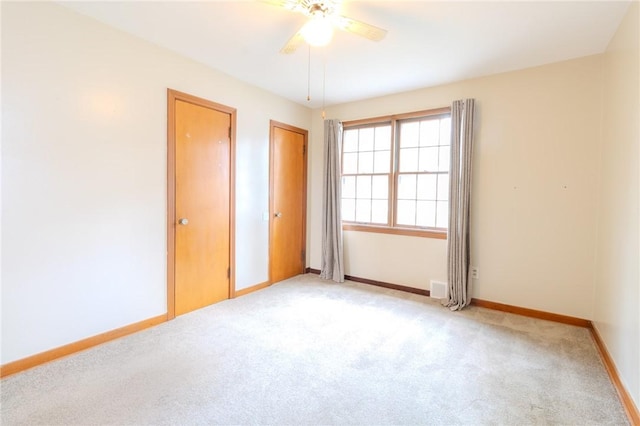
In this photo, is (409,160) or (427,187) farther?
(409,160)

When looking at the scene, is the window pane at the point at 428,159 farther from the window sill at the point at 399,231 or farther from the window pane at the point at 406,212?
the window sill at the point at 399,231

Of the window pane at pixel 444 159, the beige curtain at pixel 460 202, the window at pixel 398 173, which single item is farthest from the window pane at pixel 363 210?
the beige curtain at pixel 460 202

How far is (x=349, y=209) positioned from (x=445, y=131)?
1678mm

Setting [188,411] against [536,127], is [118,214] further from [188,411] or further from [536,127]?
[536,127]

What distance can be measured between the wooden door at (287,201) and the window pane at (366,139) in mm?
876

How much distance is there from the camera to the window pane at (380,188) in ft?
14.2

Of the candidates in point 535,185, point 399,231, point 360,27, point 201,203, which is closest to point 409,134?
point 399,231

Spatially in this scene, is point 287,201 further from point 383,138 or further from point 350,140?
point 383,138

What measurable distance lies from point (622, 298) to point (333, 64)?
307 centimetres

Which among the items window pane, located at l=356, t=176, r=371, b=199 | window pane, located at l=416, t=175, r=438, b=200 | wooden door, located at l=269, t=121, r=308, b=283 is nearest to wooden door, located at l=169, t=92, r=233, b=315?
wooden door, located at l=269, t=121, r=308, b=283

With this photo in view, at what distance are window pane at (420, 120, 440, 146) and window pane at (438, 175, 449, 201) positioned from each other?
17.5 inches

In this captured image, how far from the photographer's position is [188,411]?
5.96ft

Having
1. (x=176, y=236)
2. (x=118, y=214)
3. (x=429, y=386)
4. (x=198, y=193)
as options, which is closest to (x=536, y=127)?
(x=429, y=386)

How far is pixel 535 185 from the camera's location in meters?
3.25
